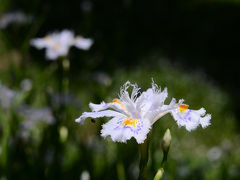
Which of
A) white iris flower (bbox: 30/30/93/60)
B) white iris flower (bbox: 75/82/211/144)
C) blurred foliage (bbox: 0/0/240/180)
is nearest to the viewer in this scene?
white iris flower (bbox: 75/82/211/144)

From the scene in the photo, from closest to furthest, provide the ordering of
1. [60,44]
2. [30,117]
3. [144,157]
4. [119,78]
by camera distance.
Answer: [144,157], [60,44], [30,117], [119,78]

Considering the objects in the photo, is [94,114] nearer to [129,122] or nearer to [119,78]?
[129,122]

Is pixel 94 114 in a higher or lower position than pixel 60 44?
lower

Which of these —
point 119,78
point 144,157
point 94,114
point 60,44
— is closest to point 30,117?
point 60,44

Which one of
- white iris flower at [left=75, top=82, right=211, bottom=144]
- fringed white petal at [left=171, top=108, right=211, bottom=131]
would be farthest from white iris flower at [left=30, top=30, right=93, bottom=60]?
fringed white petal at [left=171, top=108, right=211, bottom=131]

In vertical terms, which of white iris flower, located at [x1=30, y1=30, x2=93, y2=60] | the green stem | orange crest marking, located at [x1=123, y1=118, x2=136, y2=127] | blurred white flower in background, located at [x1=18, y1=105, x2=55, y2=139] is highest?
white iris flower, located at [x1=30, y1=30, x2=93, y2=60]

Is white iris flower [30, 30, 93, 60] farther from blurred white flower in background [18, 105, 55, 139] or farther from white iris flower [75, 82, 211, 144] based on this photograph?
white iris flower [75, 82, 211, 144]

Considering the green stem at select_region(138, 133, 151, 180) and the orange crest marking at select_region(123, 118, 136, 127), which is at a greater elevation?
the orange crest marking at select_region(123, 118, 136, 127)

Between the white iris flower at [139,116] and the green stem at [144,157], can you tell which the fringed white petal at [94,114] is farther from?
the green stem at [144,157]

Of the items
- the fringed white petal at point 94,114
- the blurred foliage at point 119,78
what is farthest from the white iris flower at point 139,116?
the blurred foliage at point 119,78

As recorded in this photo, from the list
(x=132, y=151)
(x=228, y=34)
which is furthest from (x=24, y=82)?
(x=228, y=34)
